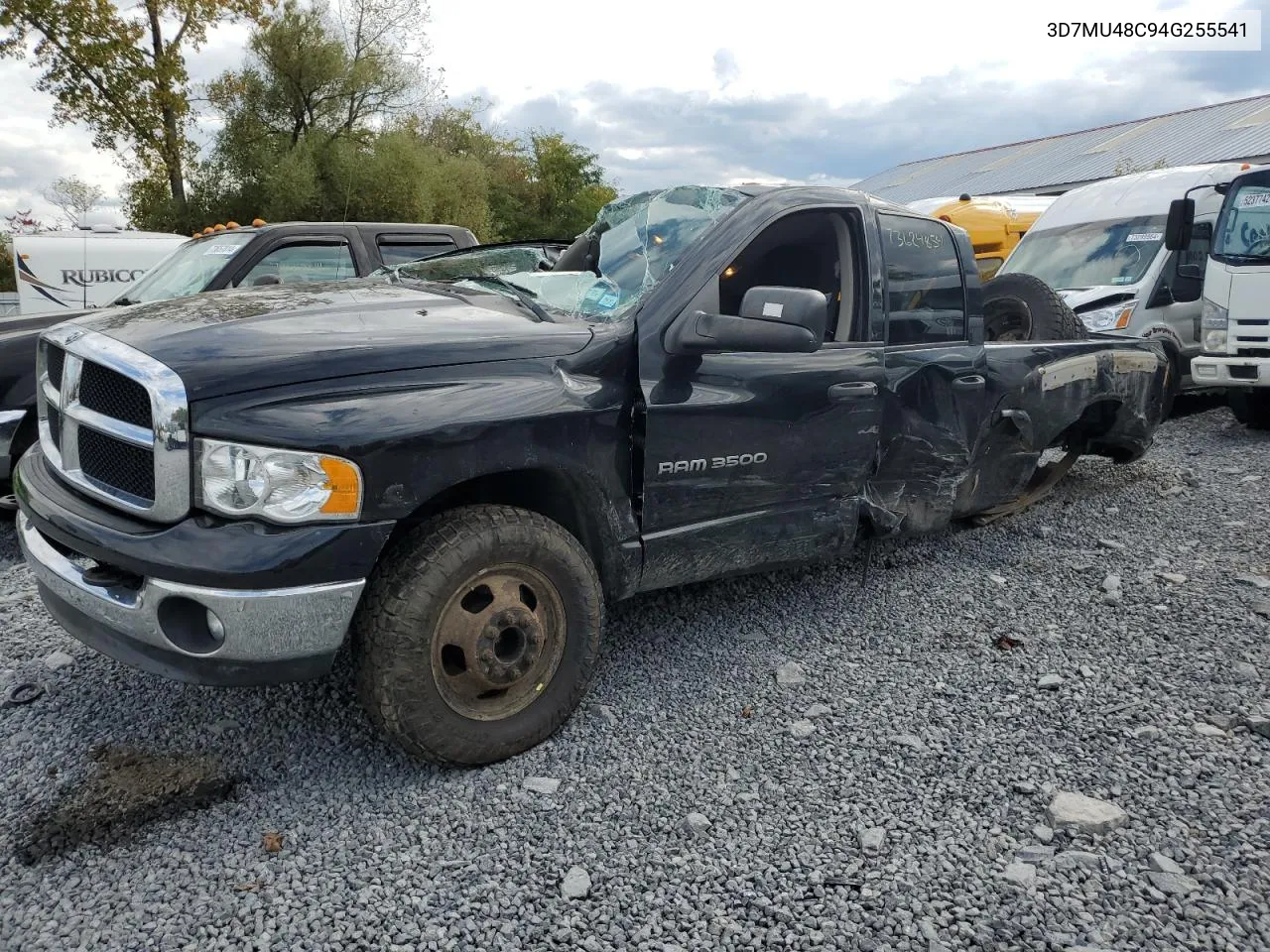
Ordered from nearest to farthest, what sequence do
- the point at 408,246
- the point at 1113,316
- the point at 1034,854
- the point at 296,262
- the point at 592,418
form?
the point at 1034,854, the point at 592,418, the point at 296,262, the point at 408,246, the point at 1113,316

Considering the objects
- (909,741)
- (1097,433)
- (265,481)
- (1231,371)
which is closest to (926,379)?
(909,741)

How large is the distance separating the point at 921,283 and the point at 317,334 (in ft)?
8.39

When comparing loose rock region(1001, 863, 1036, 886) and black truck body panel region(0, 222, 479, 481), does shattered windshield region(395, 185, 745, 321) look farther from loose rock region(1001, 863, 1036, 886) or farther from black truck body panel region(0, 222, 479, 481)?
loose rock region(1001, 863, 1036, 886)

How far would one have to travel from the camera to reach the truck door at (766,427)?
10.2 ft

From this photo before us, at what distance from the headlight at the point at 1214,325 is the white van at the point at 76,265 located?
1075cm

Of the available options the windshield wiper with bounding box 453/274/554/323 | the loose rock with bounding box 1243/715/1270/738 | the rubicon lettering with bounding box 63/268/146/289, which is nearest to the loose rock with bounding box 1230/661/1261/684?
the loose rock with bounding box 1243/715/1270/738

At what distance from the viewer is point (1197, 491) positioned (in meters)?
6.14

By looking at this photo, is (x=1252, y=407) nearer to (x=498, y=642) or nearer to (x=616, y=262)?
(x=616, y=262)

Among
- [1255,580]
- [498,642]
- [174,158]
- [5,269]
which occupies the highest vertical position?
[174,158]

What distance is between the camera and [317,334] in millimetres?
2662

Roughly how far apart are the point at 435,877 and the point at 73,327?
6.62 ft

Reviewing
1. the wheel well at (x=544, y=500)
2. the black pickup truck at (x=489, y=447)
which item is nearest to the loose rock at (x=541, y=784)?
the black pickup truck at (x=489, y=447)

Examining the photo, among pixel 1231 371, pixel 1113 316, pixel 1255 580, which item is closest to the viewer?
pixel 1255 580

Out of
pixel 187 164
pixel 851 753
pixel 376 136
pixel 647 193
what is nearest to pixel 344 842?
pixel 851 753
